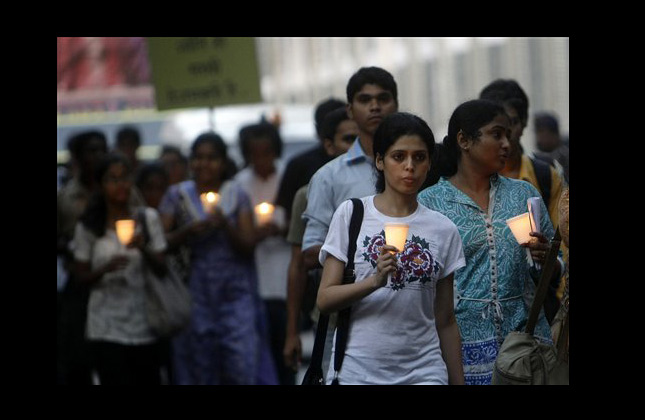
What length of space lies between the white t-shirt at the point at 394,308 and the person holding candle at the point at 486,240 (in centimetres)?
57

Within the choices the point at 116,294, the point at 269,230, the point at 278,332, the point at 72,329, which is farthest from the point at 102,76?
the point at 116,294

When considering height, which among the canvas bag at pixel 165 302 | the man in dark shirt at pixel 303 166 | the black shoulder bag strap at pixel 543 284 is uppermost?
the man in dark shirt at pixel 303 166

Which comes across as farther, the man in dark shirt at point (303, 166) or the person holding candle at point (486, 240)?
the man in dark shirt at point (303, 166)

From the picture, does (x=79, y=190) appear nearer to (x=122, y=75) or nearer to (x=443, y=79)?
(x=443, y=79)

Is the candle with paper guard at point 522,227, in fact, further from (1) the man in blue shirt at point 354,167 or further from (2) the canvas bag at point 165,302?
(2) the canvas bag at point 165,302

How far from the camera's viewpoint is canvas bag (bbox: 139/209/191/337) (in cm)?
932

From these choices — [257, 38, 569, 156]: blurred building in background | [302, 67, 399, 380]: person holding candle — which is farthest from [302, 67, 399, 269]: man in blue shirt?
[257, 38, 569, 156]: blurred building in background

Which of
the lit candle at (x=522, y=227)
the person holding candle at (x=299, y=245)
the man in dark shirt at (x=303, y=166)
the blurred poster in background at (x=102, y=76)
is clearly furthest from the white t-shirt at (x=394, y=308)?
the blurred poster in background at (x=102, y=76)

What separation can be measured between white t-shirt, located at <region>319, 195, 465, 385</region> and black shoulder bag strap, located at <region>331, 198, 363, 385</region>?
18 millimetres

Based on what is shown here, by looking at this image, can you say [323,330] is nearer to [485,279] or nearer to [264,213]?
[485,279]

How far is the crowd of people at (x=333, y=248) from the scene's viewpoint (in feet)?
19.1

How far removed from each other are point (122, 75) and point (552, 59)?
2090 cm

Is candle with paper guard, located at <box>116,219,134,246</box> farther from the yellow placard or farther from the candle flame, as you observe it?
the yellow placard

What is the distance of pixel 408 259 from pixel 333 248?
0.93ft
